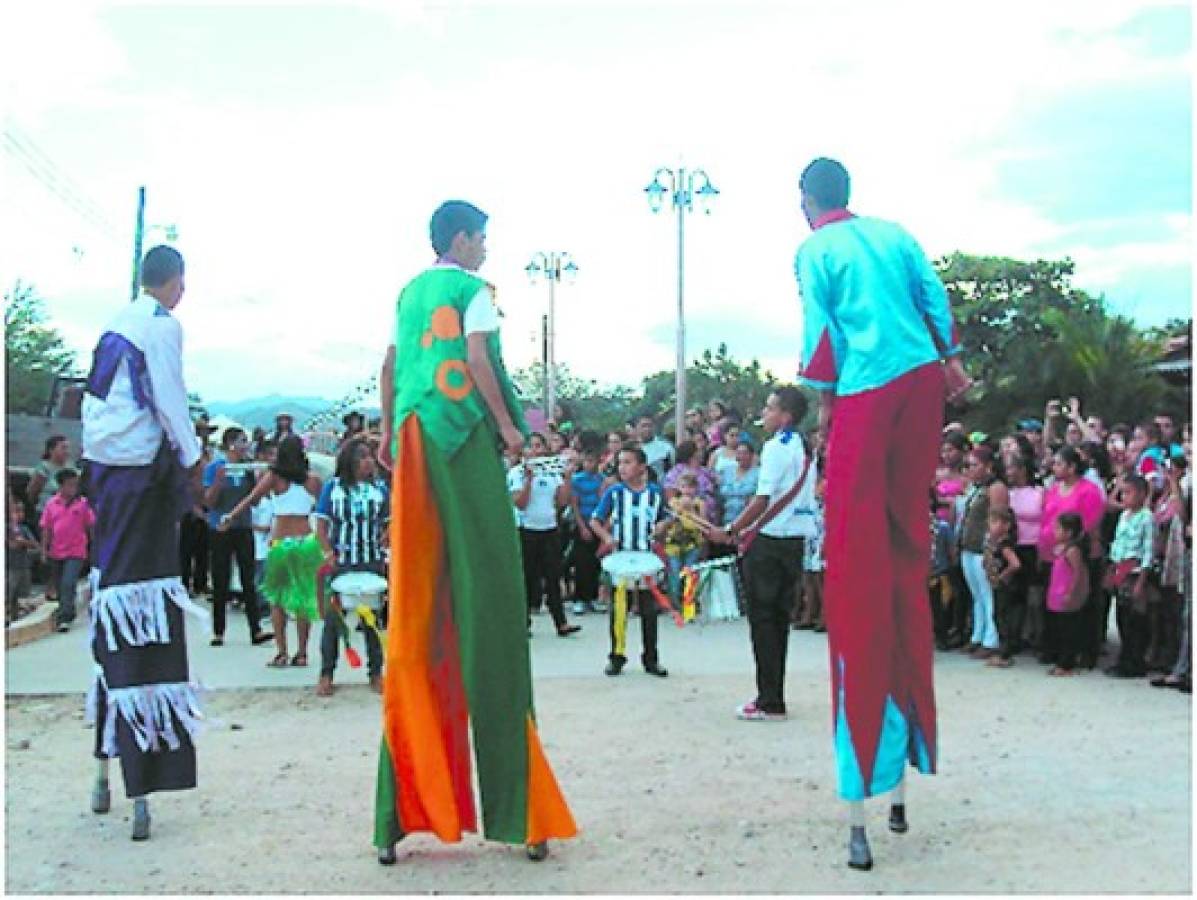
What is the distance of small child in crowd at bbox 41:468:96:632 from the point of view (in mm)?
11773

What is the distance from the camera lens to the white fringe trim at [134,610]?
5023 mm

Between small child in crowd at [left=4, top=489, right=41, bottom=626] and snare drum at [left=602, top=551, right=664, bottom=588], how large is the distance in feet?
19.0

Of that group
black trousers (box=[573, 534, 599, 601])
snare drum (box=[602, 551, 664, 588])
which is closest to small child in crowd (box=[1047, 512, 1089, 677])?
snare drum (box=[602, 551, 664, 588])

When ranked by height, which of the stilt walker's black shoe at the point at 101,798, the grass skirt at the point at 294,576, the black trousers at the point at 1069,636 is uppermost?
the grass skirt at the point at 294,576

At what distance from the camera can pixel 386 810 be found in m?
4.54

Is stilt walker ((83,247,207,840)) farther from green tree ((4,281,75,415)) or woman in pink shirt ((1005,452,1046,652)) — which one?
green tree ((4,281,75,415))

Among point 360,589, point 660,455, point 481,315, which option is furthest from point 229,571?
point 481,315

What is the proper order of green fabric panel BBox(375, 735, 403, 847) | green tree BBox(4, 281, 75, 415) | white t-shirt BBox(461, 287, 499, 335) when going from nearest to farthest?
green fabric panel BBox(375, 735, 403, 847), white t-shirt BBox(461, 287, 499, 335), green tree BBox(4, 281, 75, 415)

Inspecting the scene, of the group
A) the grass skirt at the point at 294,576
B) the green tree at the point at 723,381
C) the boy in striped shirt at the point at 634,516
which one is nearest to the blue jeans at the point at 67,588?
the grass skirt at the point at 294,576

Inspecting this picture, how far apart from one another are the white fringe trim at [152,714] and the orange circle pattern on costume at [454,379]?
171 centimetres

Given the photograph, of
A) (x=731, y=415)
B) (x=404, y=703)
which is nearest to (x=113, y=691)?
(x=404, y=703)

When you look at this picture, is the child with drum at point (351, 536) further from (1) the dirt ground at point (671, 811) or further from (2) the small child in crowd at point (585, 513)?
(2) the small child in crowd at point (585, 513)

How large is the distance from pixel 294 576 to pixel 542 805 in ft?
17.5

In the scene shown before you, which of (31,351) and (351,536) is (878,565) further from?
(31,351)
